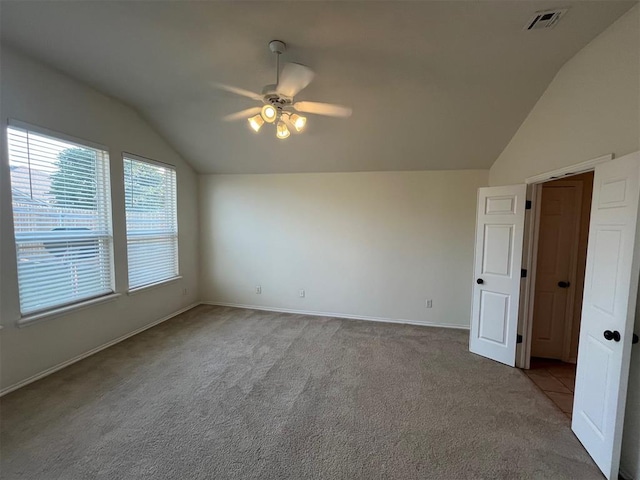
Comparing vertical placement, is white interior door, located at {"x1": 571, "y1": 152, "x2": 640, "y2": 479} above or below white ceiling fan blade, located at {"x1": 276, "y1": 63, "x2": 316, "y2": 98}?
below

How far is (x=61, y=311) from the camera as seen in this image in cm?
283

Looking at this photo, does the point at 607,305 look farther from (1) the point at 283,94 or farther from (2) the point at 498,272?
(1) the point at 283,94

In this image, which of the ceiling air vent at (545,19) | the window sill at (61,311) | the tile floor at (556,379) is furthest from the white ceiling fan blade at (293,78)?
the tile floor at (556,379)

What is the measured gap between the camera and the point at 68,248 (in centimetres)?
294

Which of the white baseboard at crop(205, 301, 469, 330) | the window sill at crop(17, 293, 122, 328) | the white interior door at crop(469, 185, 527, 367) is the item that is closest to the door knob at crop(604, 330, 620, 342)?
the white interior door at crop(469, 185, 527, 367)

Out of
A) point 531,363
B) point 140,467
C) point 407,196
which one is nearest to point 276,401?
point 140,467

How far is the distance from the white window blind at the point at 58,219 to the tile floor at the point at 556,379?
500 cm

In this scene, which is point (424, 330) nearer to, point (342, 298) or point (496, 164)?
point (342, 298)

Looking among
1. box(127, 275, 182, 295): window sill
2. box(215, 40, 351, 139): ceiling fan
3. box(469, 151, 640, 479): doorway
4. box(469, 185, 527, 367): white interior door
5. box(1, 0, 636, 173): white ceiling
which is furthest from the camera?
box(127, 275, 182, 295): window sill

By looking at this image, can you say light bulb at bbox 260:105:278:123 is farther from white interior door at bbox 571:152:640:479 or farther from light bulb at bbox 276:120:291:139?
white interior door at bbox 571:152:640:479

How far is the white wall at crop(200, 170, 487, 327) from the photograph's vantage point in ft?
13.7

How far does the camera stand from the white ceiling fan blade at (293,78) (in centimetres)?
186

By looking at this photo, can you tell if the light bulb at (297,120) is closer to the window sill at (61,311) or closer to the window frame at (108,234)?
the window frame at (108,234)

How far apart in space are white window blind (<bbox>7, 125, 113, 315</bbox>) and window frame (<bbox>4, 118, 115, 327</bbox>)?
0.04 ft
